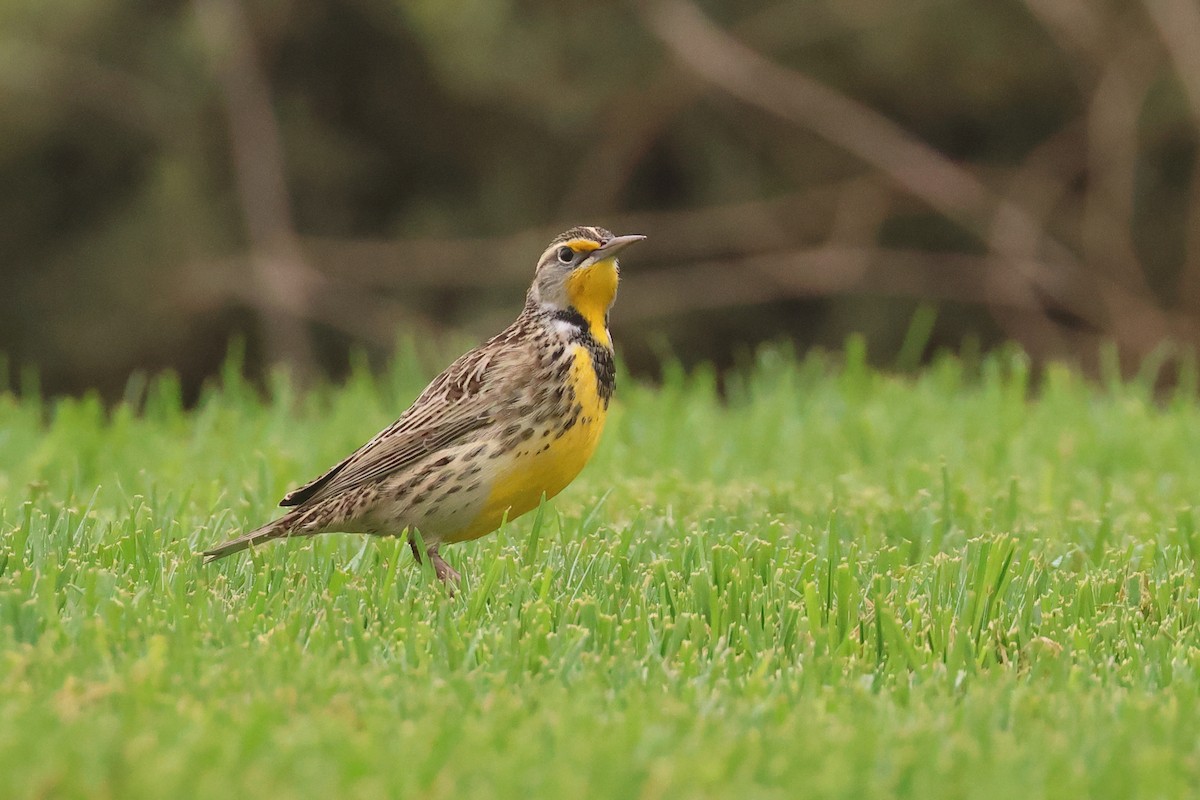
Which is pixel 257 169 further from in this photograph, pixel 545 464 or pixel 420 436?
pixel 545 464

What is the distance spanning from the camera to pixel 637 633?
14.2 ft

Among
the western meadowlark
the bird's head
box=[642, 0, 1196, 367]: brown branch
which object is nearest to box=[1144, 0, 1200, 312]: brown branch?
box=[642, 0, 1196, 367]: brown branch

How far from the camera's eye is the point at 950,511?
20.0 ft

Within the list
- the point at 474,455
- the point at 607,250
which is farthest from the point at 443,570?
the point at 607,250

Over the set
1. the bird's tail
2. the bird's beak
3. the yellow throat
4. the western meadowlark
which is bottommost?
the bird's tail

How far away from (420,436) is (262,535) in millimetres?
588

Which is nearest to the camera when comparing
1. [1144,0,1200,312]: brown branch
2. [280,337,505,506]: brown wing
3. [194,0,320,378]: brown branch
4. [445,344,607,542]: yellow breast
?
[445,344,607,542]: yellow breast

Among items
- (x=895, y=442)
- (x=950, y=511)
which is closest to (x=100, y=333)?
(x=895, y=442)

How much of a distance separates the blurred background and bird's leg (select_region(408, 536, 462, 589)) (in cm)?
945

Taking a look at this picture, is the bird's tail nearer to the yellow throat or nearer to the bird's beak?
the yellow throat

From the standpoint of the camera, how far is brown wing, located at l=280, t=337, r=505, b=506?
5379 millimetres

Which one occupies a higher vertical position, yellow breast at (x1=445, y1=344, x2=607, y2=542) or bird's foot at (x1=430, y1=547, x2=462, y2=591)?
yellow breast at (x1=445, y1=344, x2=607, y2=542)

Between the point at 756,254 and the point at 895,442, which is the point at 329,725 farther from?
the point at 756,254

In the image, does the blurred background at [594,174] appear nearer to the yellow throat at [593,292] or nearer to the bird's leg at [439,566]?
the yellow throat at [593,292]
